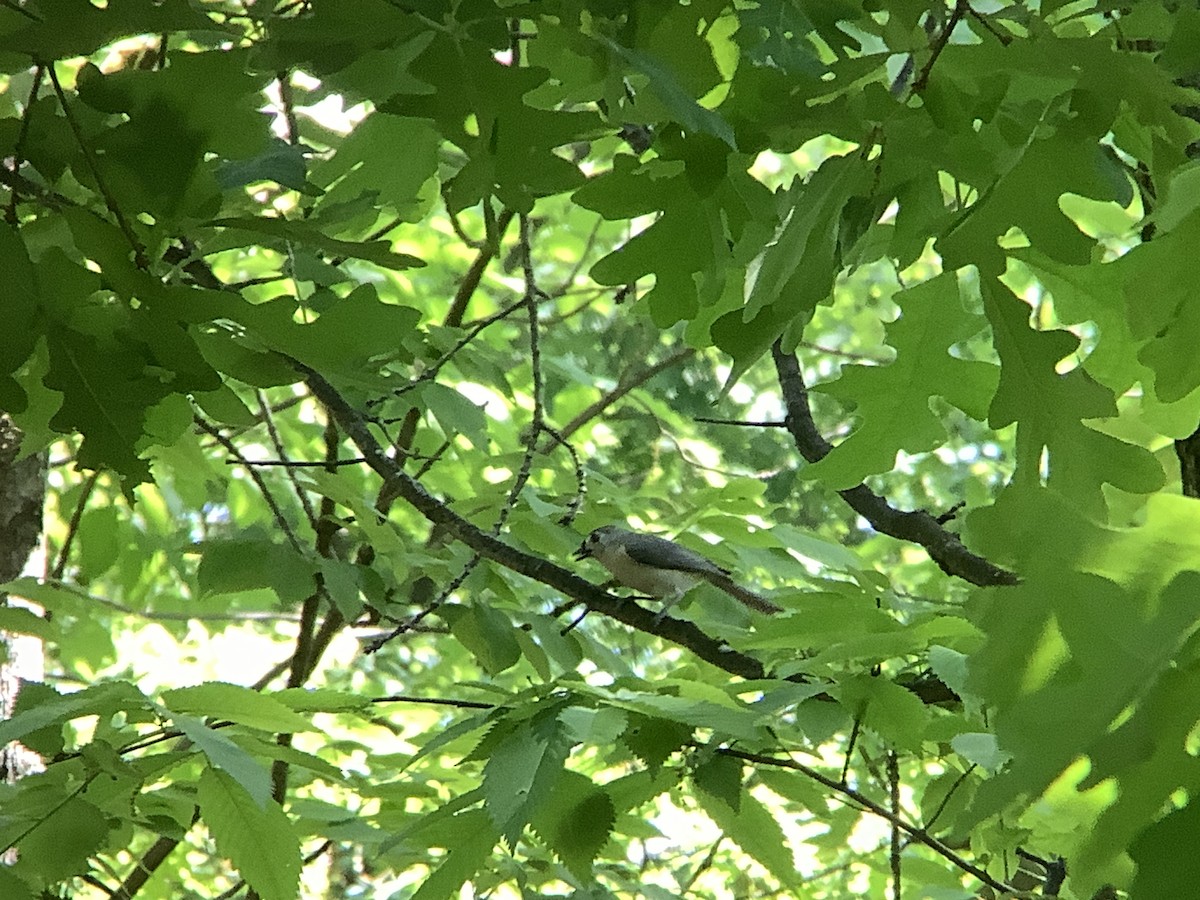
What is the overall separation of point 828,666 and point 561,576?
1.02 ft

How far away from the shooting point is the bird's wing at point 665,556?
1.65 meters

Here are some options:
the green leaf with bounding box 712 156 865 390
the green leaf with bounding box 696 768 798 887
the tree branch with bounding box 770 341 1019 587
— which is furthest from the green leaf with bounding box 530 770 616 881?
the green leaf with bounding box 712 156 865 390

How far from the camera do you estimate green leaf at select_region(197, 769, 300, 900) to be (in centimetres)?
83

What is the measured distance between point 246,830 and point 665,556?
35.9 inches

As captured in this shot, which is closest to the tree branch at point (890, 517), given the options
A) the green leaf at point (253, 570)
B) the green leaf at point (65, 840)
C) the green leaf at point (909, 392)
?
the green leaf at point (909, 392)

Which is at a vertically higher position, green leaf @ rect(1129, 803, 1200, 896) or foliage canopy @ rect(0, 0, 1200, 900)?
foliage canopy @ rect(0, 0, 1200, 900)

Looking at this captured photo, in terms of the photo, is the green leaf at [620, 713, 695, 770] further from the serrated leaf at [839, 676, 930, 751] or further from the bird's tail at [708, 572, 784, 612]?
the bird's tail at [708, 572, 784, 612]

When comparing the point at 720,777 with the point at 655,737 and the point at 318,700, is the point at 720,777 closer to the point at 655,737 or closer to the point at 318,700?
the point at 655,737

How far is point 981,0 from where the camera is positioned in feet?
3.40

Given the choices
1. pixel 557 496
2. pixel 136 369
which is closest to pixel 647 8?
pixel 136 369

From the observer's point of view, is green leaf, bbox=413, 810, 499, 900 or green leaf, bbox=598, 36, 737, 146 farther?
green leaf, bbox=413, 810, 499, 900

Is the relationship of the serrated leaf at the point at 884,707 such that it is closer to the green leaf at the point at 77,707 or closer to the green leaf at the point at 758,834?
the green leaf at the point at 758,834

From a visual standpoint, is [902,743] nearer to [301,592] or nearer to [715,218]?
A: [715,218]

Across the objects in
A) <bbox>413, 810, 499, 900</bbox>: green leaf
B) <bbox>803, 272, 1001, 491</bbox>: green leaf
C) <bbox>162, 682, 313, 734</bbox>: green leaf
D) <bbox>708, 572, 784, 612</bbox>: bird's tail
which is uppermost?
<bbox>708, 572, 784, 612</bbox>: bird's tail
